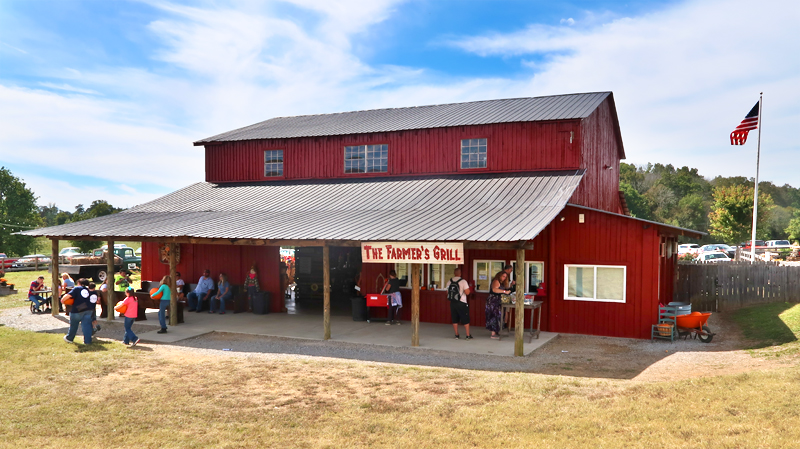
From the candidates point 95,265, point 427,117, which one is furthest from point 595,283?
point 95,265

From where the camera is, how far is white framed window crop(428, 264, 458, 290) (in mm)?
16500

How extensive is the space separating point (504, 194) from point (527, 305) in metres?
4.24

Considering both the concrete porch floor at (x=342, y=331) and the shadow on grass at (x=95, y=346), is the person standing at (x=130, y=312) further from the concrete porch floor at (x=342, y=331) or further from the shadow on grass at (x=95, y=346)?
the concrete porch floor at (x=342, y=331)

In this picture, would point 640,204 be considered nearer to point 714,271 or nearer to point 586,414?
point 714,271

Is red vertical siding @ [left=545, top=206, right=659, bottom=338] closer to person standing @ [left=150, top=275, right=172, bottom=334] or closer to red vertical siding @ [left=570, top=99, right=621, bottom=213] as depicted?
red vertical siding @ [left=570, top=99, right=621, bottom=213]

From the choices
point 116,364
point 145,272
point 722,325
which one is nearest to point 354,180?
point 145,272

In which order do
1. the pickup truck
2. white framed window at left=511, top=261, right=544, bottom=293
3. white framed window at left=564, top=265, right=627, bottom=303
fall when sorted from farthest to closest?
1. the pickup truck
2. white framed window at left=511, top=261, right=544, bottom=293
3. white framed window at left=564, top=265, right=627, bottom=303

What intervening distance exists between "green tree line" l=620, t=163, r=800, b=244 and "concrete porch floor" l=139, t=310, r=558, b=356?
31114mm

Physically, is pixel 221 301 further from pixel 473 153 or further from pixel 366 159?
pixel 473 153

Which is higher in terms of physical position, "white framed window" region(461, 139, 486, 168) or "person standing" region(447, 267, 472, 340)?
"white framed window" region(461, 139, 486, 168)

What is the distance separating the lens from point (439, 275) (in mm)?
16594

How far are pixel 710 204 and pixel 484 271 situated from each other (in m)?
65.7

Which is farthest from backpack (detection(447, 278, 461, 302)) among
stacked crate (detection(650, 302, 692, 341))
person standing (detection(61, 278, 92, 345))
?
person standing (detection(61, 278, 92, 345))

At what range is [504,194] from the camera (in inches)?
666
